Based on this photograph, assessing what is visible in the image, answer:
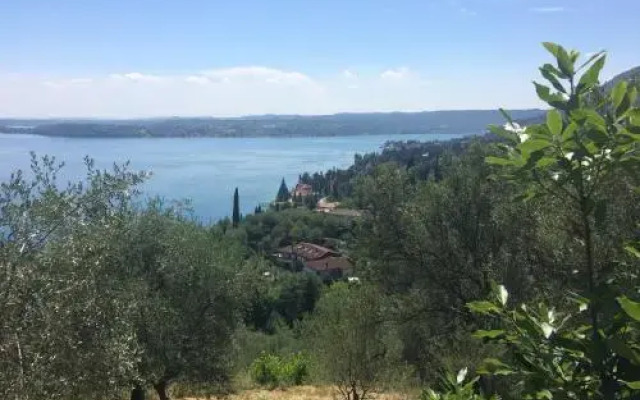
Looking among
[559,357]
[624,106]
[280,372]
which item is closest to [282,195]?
[280,372]

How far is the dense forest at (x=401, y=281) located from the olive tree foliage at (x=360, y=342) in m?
0.04

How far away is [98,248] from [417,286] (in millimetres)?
8965

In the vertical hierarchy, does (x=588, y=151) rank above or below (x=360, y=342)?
above

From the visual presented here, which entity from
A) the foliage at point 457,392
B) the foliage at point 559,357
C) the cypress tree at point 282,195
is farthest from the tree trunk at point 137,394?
the cypress tree at point 282,195

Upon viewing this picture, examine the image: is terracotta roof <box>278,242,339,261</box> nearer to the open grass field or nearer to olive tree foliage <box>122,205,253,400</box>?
the open grass field

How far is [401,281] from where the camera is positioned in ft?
46.2

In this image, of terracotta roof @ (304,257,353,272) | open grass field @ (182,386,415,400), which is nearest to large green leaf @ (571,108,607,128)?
open grass field @ (182,386,415,400)

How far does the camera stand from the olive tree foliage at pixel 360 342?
1420cm

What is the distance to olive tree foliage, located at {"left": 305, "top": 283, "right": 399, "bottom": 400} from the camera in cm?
1420

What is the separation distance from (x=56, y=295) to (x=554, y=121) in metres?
4.82

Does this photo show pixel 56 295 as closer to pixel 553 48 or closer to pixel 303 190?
pixel 553 48

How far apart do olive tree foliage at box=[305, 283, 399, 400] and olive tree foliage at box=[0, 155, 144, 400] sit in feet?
26.4

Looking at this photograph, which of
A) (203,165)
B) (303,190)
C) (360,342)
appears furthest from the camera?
(203,165)

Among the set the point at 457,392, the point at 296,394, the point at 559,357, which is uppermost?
the point at 559,357
